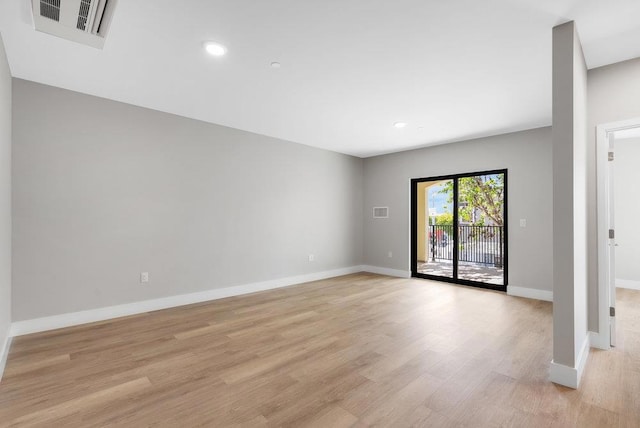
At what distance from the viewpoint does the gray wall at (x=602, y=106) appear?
2684 millimetres

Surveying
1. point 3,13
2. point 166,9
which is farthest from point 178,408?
point 3,13

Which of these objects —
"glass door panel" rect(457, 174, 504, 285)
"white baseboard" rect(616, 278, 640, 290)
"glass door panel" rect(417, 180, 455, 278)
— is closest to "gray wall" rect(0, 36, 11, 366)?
"glass door panel" rect(457, 174, 504, 285)

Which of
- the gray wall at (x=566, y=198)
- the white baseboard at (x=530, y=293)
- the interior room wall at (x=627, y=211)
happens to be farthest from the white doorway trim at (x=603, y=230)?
the interior room wall at (x=627, y=211)

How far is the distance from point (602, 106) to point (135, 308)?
553cm

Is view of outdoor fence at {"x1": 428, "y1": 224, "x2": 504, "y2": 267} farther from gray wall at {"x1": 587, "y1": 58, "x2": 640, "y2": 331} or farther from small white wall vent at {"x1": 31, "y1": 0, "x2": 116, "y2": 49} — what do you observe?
small white wall vent at {"x1": 31, "y1": 0, "x2": 116, "y2": 49}

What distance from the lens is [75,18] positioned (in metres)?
2.11

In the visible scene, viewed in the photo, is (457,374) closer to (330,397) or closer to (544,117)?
(330,397)

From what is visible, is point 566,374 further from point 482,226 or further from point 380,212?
point 380,212

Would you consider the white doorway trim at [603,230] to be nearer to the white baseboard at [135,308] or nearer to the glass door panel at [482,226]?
the glass door panel at [482,226]

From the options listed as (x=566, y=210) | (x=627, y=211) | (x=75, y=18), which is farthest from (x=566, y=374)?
(x=627, y=211)

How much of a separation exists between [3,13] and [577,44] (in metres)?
4.25

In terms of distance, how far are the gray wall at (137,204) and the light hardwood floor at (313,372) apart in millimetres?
570

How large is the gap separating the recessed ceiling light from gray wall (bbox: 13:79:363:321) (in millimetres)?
1890

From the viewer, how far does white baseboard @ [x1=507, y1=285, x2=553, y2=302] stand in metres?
4.46
